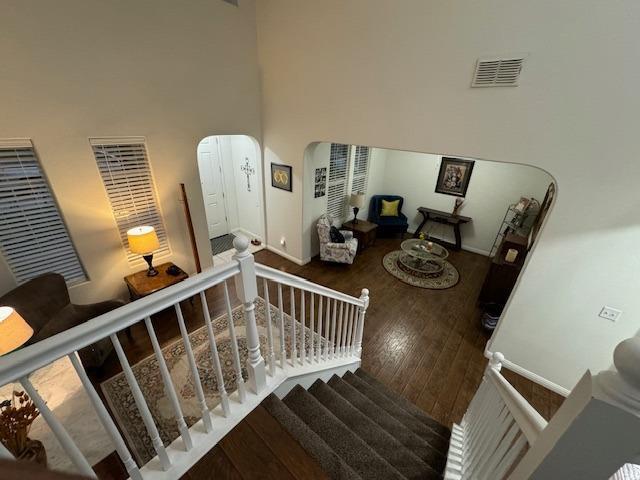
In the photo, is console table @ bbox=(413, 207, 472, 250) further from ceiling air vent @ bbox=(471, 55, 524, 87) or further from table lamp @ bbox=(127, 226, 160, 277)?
table lamp @ bbox=(127, 226, 160, 277)

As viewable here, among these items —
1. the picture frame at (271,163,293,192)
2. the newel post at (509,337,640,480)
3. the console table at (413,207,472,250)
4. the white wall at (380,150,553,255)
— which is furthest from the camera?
the console table at (413,207,472,250)

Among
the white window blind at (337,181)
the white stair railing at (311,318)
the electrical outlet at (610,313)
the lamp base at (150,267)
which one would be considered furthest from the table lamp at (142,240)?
the electrical outlet at (610,313)

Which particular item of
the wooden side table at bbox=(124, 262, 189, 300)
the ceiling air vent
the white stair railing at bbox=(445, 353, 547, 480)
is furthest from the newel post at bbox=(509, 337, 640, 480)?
the wooden side table at bbox=(124, 262, 189, 300)

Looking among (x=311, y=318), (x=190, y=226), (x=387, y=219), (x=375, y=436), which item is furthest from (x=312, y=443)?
(x=387, y=219)

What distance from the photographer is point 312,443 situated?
60.5 inches

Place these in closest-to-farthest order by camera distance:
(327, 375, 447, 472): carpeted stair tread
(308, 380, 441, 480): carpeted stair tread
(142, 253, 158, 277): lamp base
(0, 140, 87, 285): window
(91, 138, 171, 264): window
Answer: (308, 380, 441, 480): carpeted stair tread → (327, 375, 447, 472): carpeted stair tread → (0, 140, 87, 285): window → (91, 138, 171, 264): window → (142, 253, 158, 277): lamp base

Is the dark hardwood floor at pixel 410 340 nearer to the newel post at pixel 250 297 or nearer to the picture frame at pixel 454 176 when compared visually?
the newel post at pixel 250 297

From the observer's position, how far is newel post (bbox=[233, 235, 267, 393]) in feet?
4.12

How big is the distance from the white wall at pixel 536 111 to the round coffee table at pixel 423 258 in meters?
1.99

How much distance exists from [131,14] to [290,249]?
387 cm

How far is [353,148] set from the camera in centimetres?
580

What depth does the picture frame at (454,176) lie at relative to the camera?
5771 mm

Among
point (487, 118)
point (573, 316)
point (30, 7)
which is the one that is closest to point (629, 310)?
point (573, 316)

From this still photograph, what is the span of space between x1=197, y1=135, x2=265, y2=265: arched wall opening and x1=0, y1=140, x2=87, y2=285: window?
7.65 ft
